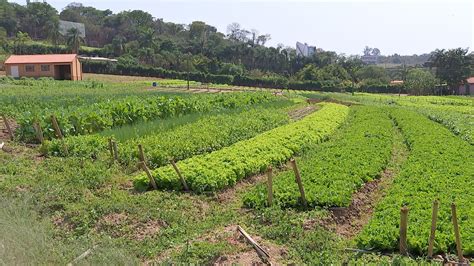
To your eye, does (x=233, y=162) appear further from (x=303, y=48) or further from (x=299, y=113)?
(x=303, y=48)

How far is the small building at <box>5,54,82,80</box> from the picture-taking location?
60781 mm

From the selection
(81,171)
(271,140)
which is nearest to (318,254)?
(81,171)

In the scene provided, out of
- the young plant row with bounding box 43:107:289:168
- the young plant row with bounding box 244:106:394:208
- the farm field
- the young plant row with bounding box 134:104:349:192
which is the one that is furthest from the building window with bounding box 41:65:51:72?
the young plant row with bounding box 244:106:394:208

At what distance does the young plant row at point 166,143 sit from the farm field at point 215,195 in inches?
1.9

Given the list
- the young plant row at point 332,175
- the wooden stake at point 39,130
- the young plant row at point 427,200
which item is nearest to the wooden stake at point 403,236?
the young plant row at point 427,200

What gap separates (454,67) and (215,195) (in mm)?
84340

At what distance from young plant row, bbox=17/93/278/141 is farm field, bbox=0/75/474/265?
79 millimetres

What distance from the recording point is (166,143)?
15.6m

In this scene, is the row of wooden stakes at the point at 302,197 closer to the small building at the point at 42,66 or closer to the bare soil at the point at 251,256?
the bare soil at the point at 251,256

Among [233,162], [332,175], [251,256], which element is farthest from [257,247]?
[233,162]

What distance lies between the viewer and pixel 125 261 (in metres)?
7.76

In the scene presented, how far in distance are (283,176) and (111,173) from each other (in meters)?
5.01

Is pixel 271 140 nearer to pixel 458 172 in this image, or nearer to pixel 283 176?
pixel 283 176

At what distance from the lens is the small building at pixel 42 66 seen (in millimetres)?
60781
